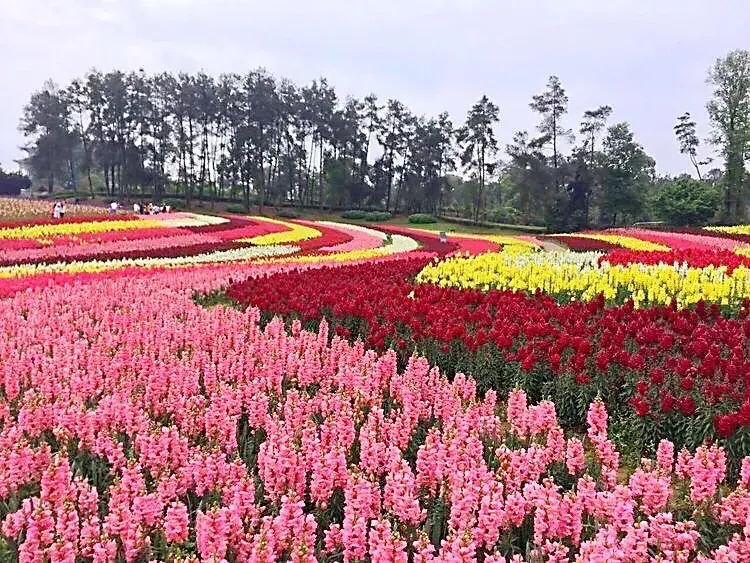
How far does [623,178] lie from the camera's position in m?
53.3

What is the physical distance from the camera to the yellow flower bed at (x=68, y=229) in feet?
83.0

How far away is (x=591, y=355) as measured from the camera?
6520 mm

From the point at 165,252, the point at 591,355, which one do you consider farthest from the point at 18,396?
the point at 165,252

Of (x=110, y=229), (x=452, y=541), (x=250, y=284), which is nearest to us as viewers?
(x=452, y=541)

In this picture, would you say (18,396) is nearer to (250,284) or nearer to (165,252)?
(250,284)

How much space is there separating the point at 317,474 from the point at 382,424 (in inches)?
36.0

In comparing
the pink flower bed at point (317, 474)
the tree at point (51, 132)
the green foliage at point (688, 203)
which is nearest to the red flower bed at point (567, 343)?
the pink flower bed at point (317, 474)

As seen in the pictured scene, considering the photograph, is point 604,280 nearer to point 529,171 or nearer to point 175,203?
point 529,171

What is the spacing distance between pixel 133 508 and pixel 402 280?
8.79 m

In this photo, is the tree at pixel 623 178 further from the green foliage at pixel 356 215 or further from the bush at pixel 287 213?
the bush at pixel 287 213

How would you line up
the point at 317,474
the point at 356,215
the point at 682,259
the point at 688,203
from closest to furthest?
the point at 317,474, the point at 682,259, the point at 688,203, the point at 356,215

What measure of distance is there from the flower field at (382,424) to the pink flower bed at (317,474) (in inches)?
0.7

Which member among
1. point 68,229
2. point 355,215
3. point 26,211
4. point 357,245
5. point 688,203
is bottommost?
point 357,245

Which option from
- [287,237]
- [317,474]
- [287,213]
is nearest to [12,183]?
[287,213]
